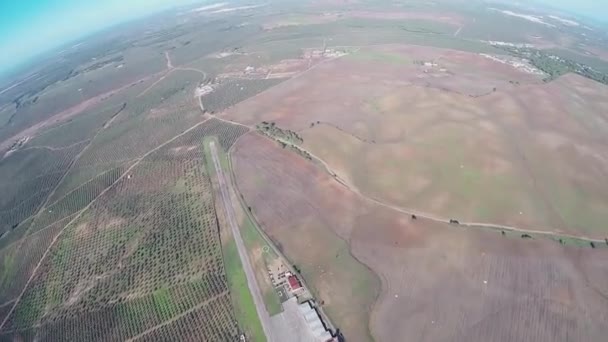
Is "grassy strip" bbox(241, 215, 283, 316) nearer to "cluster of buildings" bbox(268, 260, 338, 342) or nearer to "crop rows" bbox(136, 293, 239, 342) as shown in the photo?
"cluster of buildings" bbox(268, 260, 338, 342)

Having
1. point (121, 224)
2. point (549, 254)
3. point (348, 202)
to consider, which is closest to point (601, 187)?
point (549, 254)

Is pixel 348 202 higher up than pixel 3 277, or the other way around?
pixel 348 202

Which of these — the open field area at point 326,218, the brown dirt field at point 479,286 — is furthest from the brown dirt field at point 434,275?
the open field area at point 326,218

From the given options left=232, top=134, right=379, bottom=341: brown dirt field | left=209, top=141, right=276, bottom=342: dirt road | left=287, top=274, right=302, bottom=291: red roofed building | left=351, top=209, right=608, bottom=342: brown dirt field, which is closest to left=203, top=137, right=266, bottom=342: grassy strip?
left=209, top=141, right=276, bottom=342: dirt road

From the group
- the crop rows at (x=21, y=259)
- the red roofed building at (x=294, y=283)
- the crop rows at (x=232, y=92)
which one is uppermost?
the crop rows at (x=232, y=92)

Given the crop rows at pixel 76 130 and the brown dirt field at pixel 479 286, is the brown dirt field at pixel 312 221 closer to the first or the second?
the brown dirt field at pixel 479 286

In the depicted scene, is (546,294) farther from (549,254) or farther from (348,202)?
(348,202)

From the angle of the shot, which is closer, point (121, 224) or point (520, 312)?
point (520, 312)
